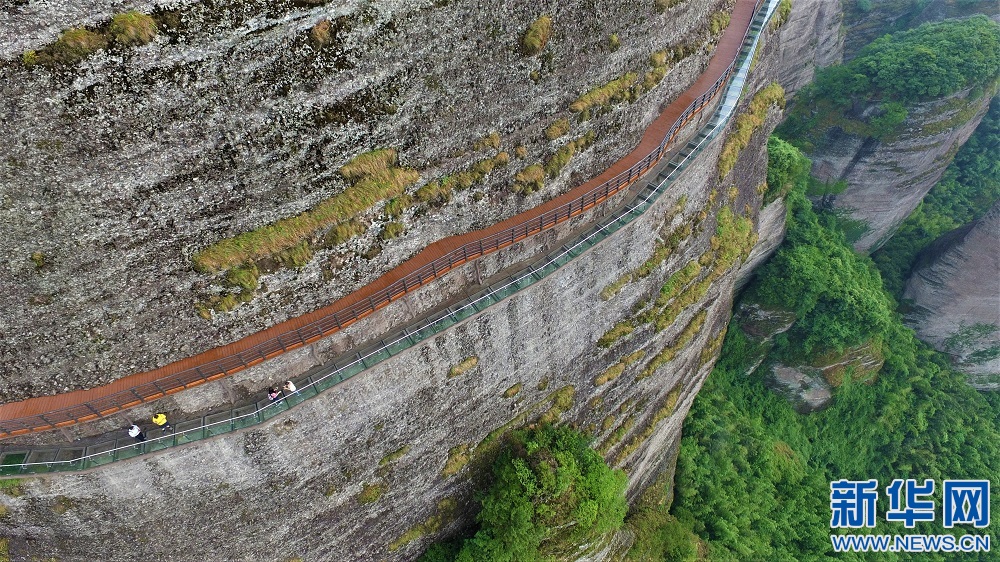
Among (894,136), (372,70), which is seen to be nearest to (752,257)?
(894,136)

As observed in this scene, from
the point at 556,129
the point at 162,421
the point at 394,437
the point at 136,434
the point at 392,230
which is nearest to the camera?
the point at 136,434

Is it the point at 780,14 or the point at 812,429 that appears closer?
the point at 780,14

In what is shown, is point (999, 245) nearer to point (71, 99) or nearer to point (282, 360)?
point (282, 360)

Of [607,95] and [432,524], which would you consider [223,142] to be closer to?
[607,95]

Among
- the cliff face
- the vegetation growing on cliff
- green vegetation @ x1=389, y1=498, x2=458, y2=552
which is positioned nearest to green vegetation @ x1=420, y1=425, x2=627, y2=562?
green vegetation @ x1=389, y1=498, x2=458, y2=552

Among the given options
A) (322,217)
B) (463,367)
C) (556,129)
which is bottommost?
(463,367)

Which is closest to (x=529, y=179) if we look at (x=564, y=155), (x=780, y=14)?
(x=564, y=155)
